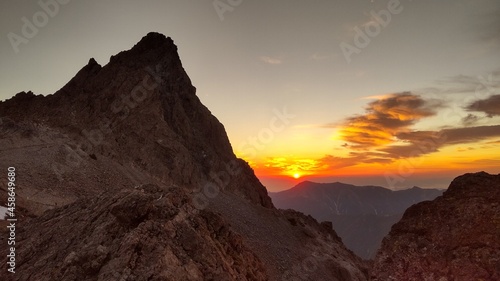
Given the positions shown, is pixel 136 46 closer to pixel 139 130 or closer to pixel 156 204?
pixel 139 130

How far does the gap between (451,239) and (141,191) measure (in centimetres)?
1123

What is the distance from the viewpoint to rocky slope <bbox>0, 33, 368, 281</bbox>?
11125mm

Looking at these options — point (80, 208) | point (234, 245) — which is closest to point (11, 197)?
point (80, 208)

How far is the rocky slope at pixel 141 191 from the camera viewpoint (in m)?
11.1

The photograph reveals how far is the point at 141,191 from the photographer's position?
45.4 feet

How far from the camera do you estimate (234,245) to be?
617 inches

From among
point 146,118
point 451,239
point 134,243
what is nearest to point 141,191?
point 134,243

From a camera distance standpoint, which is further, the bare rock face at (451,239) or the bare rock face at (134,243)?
the bare rock face at (134,243)

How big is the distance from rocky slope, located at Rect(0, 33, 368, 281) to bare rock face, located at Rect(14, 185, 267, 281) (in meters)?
0.04

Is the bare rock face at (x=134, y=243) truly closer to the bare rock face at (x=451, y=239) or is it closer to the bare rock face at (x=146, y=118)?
the bare rock face at (x=451, y=239)

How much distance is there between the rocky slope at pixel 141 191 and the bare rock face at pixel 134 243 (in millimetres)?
43

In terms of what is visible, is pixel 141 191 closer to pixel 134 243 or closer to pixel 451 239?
pixel 134 243

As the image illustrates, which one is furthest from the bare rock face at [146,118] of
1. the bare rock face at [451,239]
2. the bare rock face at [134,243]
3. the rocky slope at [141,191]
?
the bare rock face at [451,239]

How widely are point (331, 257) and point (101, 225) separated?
45051 millimetres
